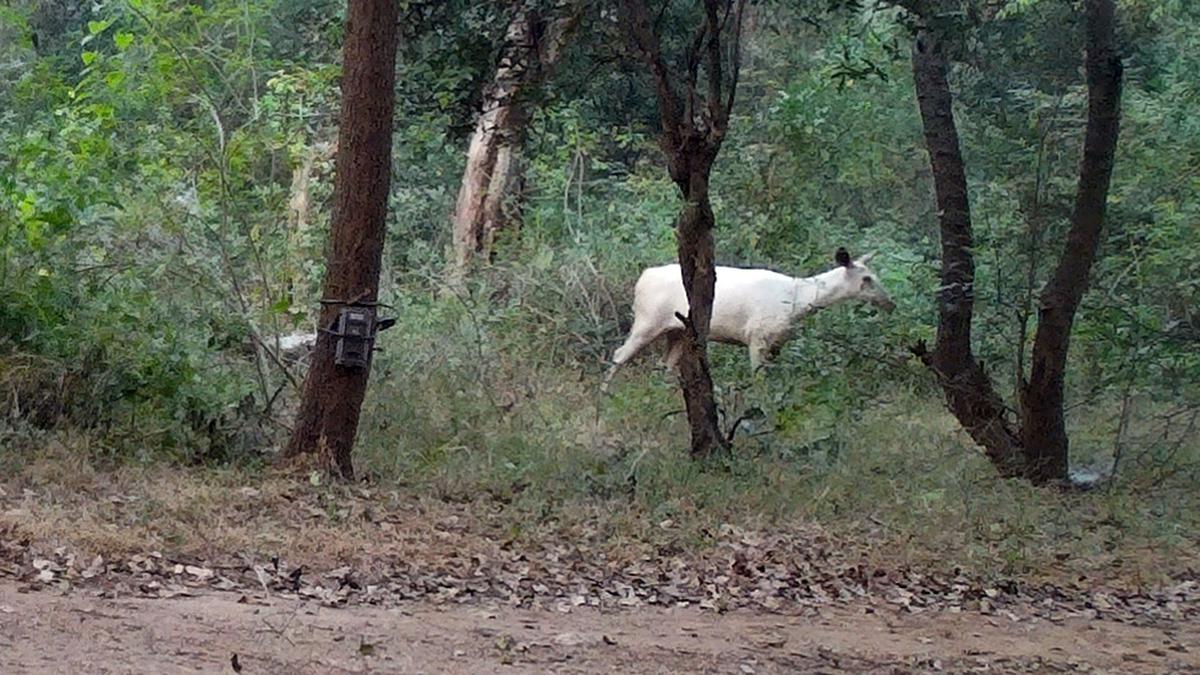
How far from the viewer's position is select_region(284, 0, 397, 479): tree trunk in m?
9.37

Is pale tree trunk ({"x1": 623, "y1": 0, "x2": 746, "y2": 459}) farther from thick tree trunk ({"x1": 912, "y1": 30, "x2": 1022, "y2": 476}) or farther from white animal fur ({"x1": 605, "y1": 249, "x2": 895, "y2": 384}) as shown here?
white animal fur ({"x1": 605, "y1": 249, "x2": 895, "y2": 384})

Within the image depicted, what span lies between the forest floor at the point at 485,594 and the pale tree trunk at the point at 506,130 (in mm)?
3381

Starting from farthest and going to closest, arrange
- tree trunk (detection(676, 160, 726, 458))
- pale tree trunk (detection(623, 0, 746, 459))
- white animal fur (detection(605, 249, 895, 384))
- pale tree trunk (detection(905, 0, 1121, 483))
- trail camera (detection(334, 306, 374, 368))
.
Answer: white animal fur (detection(605, 249, 895, 384))
pale tree trunk (detection(905, 0, 1121, 483))
tree trunk (detection(676, 160, 726, 458))
pale tree trunk (detection(623, 0, 746, 459))
trail camera (detection(334, 306, 374, 368))

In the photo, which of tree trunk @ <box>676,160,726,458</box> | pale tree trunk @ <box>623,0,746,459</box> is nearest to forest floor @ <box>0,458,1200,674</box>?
tree trunk @ <box>676,160,726,458</box>

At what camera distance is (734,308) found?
15500 millimetres

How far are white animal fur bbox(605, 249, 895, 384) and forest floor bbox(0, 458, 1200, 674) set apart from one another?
5.86 m

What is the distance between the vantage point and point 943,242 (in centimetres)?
1288

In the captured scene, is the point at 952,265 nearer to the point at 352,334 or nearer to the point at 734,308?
the point at 734,308

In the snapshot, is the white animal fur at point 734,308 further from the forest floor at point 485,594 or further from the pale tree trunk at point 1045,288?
the forest floor at point 485,594

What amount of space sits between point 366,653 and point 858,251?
14.2 metres

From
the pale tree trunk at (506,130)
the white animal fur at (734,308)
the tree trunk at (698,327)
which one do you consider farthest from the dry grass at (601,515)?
the white animal fur at (734,308)

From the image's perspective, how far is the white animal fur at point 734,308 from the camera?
15.3 m

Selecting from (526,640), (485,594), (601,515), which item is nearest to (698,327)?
Result: (601,515)

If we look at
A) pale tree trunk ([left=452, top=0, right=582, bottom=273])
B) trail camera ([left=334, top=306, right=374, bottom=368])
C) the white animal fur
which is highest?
pale tree trunk ([left=452, top=0, right=582, bottom=273])
